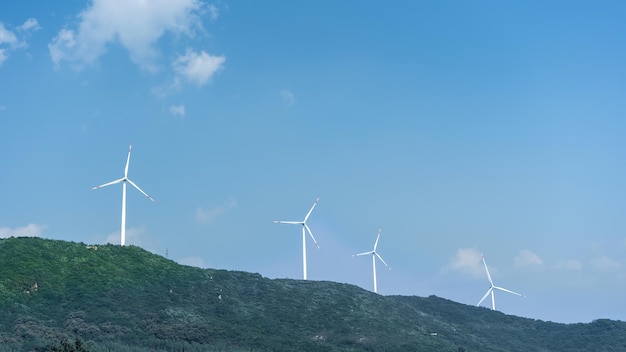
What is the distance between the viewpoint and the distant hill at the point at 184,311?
264ft

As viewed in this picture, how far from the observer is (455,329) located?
123812 millimetres

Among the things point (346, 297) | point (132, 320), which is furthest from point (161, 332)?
point (346, 297)

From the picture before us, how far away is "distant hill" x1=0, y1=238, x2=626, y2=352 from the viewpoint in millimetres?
80500

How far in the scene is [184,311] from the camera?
93.5 m

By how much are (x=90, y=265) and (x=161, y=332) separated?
23464 mm

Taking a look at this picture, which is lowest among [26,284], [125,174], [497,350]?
[497,350]

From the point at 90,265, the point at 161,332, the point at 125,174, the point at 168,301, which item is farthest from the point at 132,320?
the point at 125,174

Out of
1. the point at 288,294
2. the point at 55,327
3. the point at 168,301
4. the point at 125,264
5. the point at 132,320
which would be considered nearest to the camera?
the point at 55,327

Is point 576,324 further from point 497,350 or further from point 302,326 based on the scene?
point 302,326

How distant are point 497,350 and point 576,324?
168ft

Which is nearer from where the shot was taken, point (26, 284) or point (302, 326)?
point (26, 284)

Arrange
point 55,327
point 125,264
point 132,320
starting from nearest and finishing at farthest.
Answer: point 55,327 < point 132,320 < point 125,264

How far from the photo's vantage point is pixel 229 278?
116 meters

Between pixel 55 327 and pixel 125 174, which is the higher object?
pixel 125 174
